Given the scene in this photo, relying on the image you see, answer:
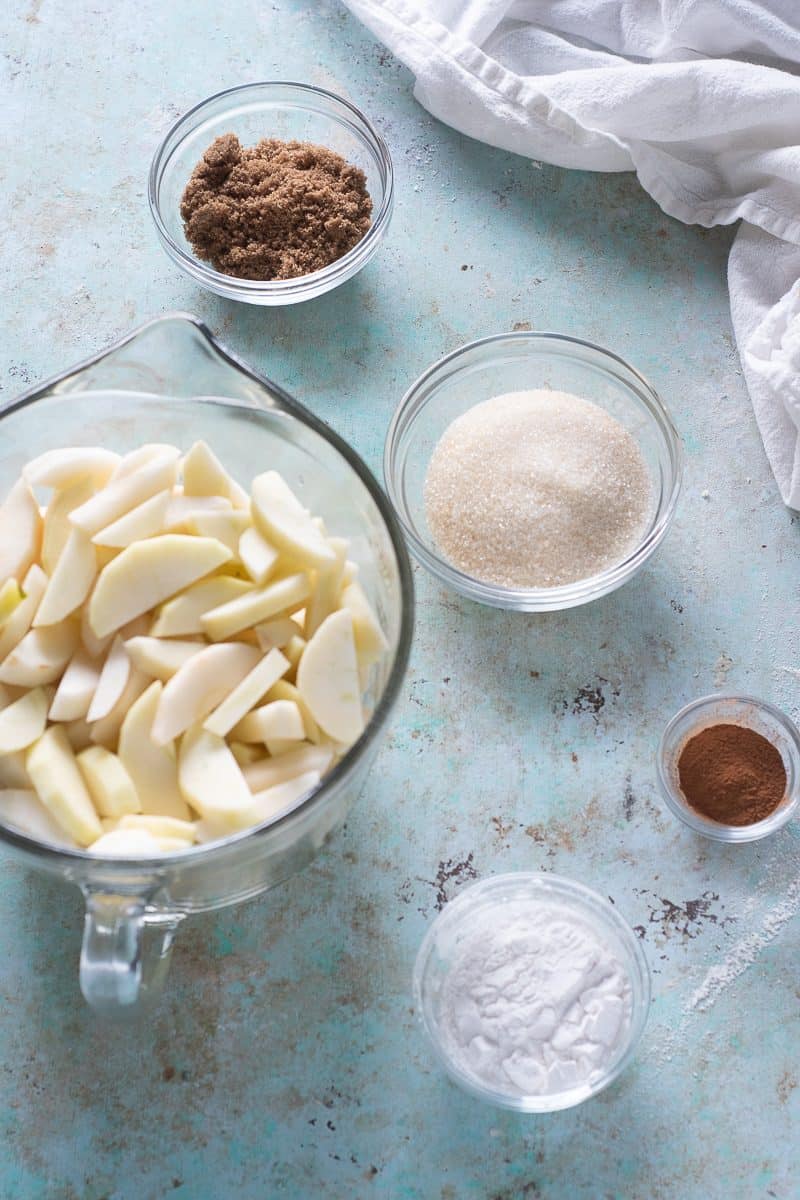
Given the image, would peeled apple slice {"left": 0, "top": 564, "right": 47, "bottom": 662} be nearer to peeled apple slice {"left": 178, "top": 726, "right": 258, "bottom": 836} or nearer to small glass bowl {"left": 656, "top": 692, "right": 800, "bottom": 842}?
peeled apple slice {"left": 178, "top": 726, "right": 258, "bottom": 836}

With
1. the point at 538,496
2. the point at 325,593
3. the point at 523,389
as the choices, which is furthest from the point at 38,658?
the point at 523,389

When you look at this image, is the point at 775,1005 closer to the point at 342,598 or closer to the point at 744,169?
the point at 342,598

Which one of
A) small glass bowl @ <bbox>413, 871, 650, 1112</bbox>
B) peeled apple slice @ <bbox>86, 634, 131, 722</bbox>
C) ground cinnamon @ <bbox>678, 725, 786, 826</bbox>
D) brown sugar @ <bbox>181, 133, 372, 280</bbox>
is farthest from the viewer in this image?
brown sugar @ <bbox>181, 133, 372, 280</bbox>

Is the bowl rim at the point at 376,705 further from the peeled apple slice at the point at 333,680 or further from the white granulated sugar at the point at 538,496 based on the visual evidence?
the white granulated sugar at the point at 538,496

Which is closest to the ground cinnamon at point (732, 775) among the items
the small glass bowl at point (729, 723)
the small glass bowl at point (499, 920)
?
the small glass bowl at point (729, 723)

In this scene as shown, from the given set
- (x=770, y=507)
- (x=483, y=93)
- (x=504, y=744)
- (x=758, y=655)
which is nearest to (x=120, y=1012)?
(x=504, y=744)

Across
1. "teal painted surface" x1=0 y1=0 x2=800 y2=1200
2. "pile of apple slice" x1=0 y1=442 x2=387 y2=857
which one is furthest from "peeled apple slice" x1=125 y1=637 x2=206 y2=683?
"teal painted surface" x1=0 y1=0 x2=800 y2=1200
